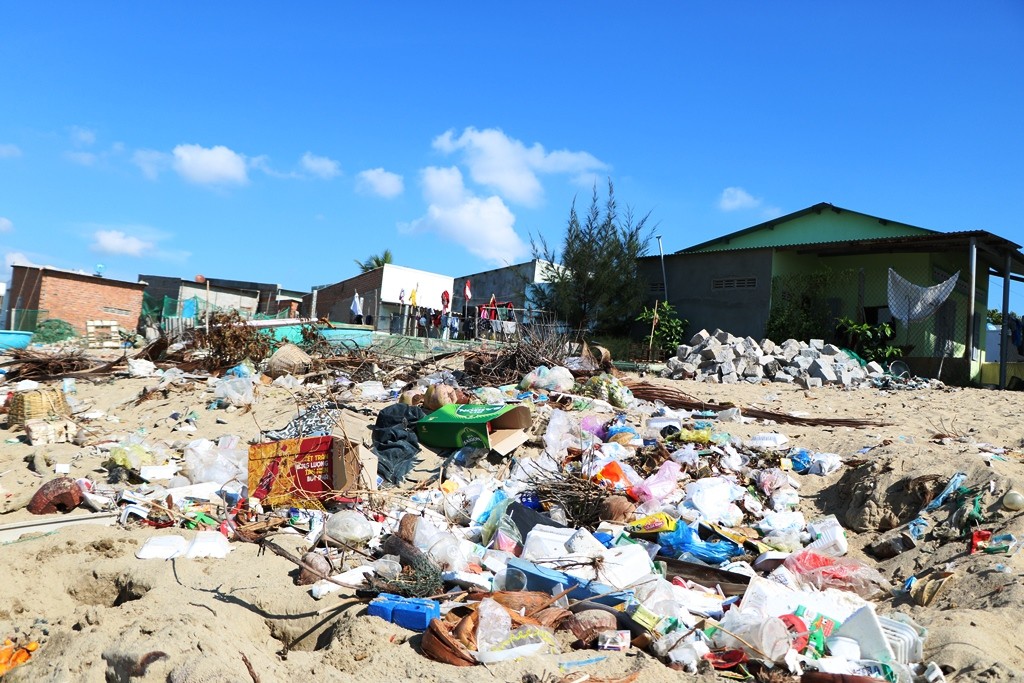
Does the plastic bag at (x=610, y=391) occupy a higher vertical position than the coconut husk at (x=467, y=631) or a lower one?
higher

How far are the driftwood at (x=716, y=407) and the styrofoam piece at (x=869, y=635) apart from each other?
4089 mm

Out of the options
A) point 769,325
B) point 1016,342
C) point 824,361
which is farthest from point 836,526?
point 1016,342

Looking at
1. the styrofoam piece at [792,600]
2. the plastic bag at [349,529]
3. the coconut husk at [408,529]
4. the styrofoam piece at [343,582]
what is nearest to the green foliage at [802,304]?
the styrofoam piece at [792,600]

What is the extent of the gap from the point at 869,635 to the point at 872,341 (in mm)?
10993

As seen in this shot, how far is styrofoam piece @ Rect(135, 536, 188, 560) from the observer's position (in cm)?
345

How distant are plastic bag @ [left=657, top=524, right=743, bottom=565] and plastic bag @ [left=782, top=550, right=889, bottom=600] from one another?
0.29 meters

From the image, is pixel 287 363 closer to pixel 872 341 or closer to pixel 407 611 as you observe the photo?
pixel 407 611

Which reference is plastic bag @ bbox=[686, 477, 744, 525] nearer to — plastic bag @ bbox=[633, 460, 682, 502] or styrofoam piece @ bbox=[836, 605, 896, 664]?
plastic bag @ bbox=[633, 460, 682, 502]

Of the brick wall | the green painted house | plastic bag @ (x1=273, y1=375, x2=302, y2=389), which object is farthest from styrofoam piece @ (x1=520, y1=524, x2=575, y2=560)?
the brick wall

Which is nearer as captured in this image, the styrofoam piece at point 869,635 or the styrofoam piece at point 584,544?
the styrofoam piece at point 869,635

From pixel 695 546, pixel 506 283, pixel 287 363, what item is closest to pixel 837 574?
pixel 695 546

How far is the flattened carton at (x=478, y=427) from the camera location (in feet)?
17.9

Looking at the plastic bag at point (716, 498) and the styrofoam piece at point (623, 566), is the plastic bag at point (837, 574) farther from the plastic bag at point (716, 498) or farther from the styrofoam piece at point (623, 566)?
the styrofoam piece at point (623, 566)

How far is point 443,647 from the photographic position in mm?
2564
